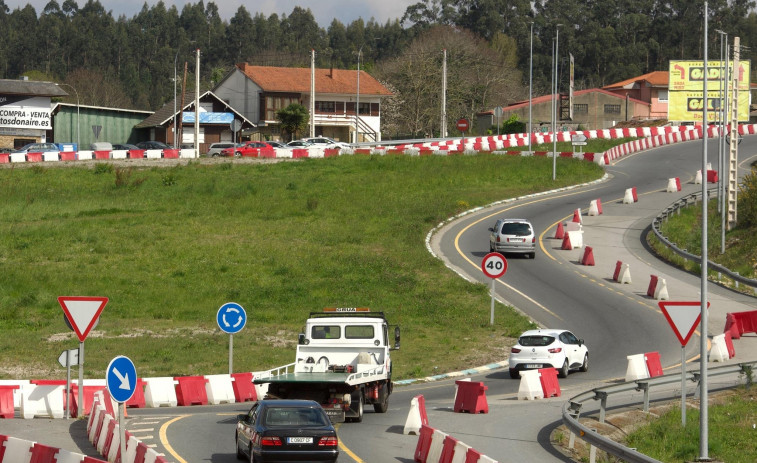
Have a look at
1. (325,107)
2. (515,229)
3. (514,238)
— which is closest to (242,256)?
(514,238)

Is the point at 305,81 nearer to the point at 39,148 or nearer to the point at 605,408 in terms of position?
the point at 39,148

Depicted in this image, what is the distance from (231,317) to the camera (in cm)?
2642

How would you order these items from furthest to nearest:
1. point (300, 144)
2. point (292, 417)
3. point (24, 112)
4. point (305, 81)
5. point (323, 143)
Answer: point (305, 81) → point (24, 112) → point (323, 143) → point (300, 144) → point (292, 417)

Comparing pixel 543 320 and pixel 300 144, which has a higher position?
pixel 300 144

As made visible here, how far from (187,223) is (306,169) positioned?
1773 cm

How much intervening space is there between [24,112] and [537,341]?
77654 millimetres

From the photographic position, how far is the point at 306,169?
71.7 m

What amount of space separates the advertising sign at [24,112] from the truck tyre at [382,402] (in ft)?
265

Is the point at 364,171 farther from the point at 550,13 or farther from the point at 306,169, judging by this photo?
the point at 550,13

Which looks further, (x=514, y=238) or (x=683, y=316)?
(x=514, y=238)

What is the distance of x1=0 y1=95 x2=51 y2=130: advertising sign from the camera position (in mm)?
96438

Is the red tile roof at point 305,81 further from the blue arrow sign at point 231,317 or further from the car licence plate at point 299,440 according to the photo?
the car licence plate at point 299,440

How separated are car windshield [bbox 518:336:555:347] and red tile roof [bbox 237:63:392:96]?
282 feet

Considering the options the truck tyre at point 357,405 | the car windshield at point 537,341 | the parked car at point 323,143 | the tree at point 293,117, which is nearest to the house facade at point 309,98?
the tree at point 293,117
